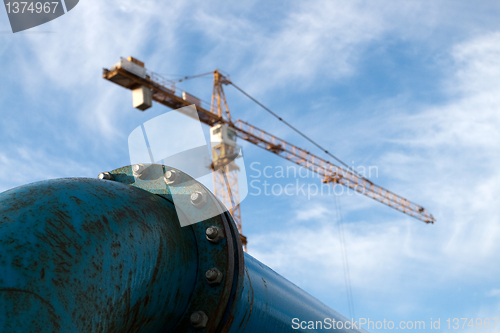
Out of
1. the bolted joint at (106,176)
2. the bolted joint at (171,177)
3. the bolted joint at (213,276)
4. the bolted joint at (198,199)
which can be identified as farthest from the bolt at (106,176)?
the bolted joint at (213,276)

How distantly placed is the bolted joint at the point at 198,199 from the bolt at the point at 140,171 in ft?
0.77

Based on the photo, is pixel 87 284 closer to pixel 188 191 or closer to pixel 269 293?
pixel 188 191

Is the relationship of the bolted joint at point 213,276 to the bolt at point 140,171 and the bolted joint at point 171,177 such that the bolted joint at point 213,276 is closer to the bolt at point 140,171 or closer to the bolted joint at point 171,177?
the bolted joint at point 171,177

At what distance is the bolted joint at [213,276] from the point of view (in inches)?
68.0

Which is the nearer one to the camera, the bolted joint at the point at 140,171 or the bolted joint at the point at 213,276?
the bolted joint at the point at 213,276

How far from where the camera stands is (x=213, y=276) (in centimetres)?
173

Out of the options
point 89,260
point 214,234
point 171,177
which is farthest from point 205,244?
point 89,260

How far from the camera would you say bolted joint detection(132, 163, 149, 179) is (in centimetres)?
191

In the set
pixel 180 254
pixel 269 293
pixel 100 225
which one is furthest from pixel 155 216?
pixel 269 293

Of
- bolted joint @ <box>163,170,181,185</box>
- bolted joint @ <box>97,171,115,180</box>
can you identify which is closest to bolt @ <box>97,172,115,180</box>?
bolted joint @ <box>97,171,115,180</box>

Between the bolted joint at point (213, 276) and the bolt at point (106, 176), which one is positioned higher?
the bolt at point (106, 176)

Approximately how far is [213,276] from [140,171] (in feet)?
1.68

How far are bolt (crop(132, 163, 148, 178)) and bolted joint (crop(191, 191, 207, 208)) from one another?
24 cm

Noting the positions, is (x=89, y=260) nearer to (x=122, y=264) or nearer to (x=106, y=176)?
(x=122, y=264)
